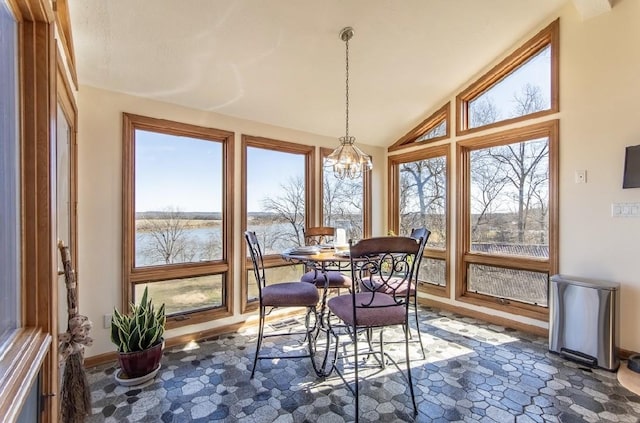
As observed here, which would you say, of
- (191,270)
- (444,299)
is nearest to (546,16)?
(444,299)

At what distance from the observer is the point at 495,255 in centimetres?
356

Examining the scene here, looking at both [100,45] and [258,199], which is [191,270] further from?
[100,45]

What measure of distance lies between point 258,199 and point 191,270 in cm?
102

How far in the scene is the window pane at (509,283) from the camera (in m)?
3.21

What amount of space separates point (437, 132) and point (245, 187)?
255 cm

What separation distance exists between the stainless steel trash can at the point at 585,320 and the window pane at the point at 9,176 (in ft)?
11.6

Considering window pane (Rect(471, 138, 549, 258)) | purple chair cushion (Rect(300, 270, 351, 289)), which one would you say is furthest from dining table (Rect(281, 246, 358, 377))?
window pane (Rect(471, 138, 549, 258))

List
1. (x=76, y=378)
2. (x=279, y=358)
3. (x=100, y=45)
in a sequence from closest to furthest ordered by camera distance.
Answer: (x=76, y=378) → (x=100, y=45) → (x=279, y=358)

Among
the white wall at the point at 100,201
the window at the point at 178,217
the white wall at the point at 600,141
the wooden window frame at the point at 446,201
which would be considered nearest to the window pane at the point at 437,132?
the wooden window frame at the point at 446,201

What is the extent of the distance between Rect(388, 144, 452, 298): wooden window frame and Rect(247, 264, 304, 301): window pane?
1.63 m

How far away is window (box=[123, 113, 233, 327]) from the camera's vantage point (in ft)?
9.14

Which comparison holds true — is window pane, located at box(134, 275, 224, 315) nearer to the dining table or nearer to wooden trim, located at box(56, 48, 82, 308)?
wooden trim, located at box(56, 48, 82, 308)

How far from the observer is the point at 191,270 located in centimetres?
309

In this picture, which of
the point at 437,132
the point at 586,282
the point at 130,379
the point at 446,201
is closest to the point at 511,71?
the point at 437,132
